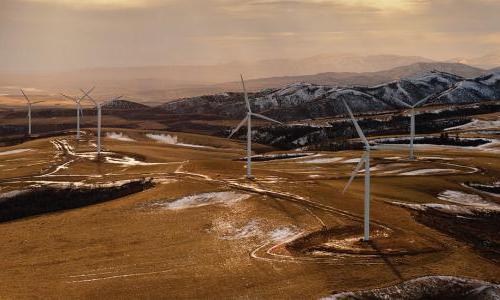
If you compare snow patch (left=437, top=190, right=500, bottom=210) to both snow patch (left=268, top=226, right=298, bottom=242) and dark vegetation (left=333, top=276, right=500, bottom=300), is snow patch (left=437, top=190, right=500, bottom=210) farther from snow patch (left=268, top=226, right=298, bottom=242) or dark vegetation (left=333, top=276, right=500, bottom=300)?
dark vegetation (left=333, top=276, right=500, bottom=300)

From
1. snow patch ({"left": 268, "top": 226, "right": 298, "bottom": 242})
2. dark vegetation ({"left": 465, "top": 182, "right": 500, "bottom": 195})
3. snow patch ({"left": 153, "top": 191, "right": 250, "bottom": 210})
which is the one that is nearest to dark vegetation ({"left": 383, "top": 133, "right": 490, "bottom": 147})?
dark vegetation ({"left": 465, "top": 182, "right": 500, "bottom": 195})

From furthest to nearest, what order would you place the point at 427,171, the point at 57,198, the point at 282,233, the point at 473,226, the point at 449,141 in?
the point at 449,141
the point at 427,171
the point at 57,198
the point at 473,226
the point at 282,233

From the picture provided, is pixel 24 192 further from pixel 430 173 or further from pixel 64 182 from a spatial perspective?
pixel 430 173

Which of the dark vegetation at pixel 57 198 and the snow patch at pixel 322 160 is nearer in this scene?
the dark vegetation at pixel 57 198

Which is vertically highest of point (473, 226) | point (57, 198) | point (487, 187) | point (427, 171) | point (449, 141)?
point (449, 141)

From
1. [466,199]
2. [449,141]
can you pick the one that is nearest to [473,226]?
[466,199]

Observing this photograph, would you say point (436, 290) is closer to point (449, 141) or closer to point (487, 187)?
point (487, 187)

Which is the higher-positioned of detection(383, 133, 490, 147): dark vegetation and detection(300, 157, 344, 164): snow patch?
detection(383, 133, 490, 147): dark vegetation

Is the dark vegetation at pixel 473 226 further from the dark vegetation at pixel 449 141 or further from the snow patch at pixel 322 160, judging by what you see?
the dark vegetation at pixel 449 141

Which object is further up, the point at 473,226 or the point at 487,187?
the point at 487,187

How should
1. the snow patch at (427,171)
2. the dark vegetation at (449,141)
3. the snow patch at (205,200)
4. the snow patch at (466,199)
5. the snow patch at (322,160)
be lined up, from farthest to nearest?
the dark vegetation at (449,141) < the snow patch at (322,160) < the snow patch at (427,171) < the snow patch at (466,199) < the snow patch at (205,200)

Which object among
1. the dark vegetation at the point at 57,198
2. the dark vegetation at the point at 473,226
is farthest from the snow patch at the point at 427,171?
the dark vegetation at the point at 57,198

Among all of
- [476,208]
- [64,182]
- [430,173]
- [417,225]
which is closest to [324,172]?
[430,173]
